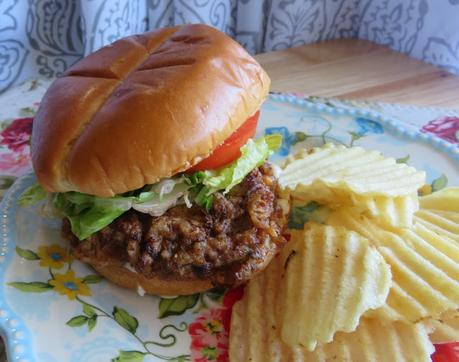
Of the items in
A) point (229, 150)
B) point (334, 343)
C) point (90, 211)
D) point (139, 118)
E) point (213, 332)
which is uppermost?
point (139, 118)

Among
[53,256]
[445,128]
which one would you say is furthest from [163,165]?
[445,128]

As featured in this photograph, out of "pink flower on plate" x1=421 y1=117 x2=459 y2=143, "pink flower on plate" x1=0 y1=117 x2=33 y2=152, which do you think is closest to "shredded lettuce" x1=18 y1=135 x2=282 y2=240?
"pink flower on plate" x1=0 y1=117 x2=33 y2=152

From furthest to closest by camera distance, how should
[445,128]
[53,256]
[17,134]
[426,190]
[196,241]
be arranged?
[445,128] < [17,134] < [426,190] < [53,256] < [196,241]

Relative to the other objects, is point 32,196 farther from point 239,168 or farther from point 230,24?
point 230,24

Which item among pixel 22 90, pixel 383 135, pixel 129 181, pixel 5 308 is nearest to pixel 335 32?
pixel 383 135

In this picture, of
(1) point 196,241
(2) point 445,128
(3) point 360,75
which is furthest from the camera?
(3) point 360,75

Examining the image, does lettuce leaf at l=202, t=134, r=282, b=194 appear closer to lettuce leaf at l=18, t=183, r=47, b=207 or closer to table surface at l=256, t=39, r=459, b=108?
lettuce leaf at l=18, t=183, r=47, b=207

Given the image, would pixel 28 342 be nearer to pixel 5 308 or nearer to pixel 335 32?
pixel 5 308
